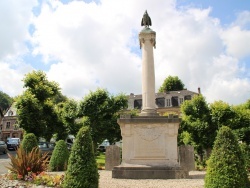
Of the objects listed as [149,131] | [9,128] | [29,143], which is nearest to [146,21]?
[149,131]

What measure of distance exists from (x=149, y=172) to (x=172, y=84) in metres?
56.6

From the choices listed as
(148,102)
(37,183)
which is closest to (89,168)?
(37,183)

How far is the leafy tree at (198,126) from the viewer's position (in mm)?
25828

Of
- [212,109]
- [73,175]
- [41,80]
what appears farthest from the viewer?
[41,80]

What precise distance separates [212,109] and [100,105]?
11.6m

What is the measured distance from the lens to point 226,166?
26.4ft

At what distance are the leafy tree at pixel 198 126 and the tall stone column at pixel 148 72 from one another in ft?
41.4

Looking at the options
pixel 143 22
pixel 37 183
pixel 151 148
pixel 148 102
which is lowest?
pixel 37 183

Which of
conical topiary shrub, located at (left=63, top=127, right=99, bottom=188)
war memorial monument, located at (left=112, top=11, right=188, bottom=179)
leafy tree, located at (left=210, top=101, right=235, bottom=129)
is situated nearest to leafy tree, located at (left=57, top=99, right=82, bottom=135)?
leafy tree, located at (left=210, top=101, right=235, bottom=129)

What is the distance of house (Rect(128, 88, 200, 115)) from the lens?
57.2 metres

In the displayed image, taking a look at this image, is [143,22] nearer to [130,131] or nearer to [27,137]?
[130,131]

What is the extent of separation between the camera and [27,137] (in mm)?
16953

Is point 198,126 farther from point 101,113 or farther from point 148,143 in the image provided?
point 148,143

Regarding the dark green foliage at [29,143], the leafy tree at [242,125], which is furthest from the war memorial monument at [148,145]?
the leafy tree at [242,125]
